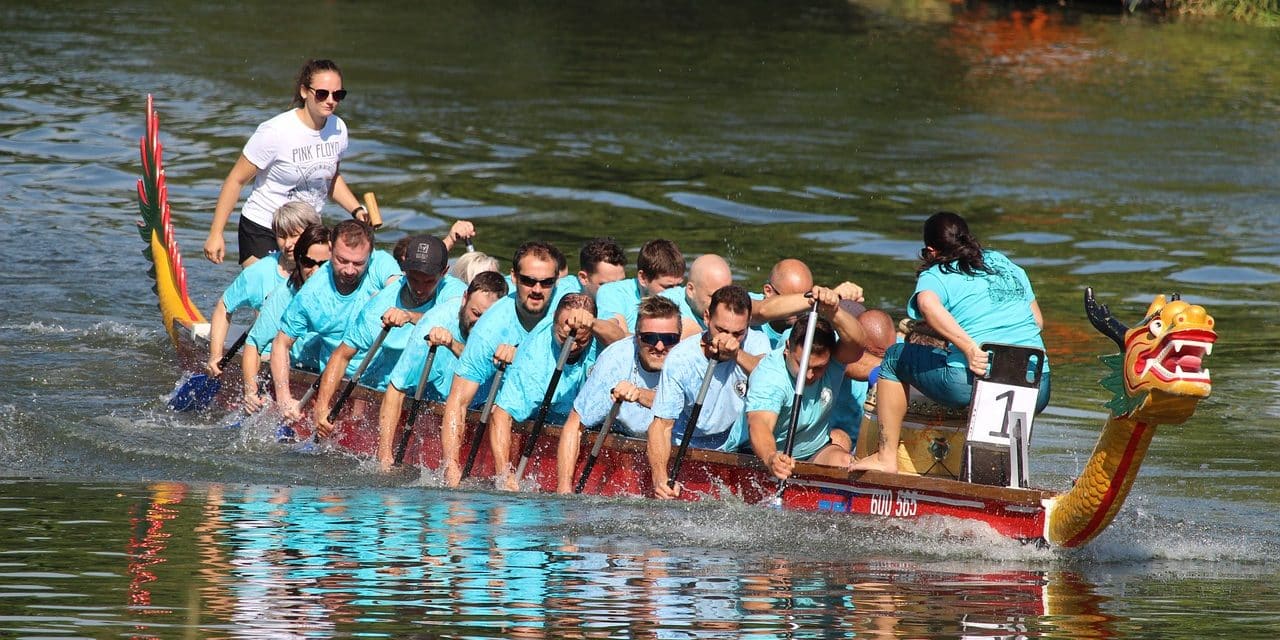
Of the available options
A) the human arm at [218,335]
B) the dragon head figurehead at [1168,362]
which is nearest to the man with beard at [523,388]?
the human arm at [218,335]

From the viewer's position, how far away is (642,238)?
703 inches

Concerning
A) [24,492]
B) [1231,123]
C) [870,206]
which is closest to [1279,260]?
[870,206]

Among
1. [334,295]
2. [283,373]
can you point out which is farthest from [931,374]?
[283,373]

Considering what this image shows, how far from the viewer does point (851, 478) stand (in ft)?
26.7

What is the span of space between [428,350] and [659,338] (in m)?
1.76

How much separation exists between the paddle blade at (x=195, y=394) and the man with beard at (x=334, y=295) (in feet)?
3.21

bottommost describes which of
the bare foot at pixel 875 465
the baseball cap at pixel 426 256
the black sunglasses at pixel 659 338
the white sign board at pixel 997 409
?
the bare foot at pixel 875 465

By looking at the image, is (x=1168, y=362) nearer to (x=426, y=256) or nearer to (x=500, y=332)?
(x=500, y=332)

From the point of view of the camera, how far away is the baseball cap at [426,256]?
10.2 meters

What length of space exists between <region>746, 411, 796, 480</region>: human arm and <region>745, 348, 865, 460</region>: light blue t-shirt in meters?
0.04

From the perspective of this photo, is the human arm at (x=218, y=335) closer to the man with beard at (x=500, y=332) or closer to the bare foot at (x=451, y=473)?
the man with beard at (x=500, y=332)

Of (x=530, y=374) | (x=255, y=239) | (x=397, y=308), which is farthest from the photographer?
(x=255, y=239)

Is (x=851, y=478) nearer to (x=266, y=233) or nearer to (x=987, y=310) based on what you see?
(x=987, y=310)

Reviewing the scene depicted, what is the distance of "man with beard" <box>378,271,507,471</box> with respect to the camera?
9.78 metres
